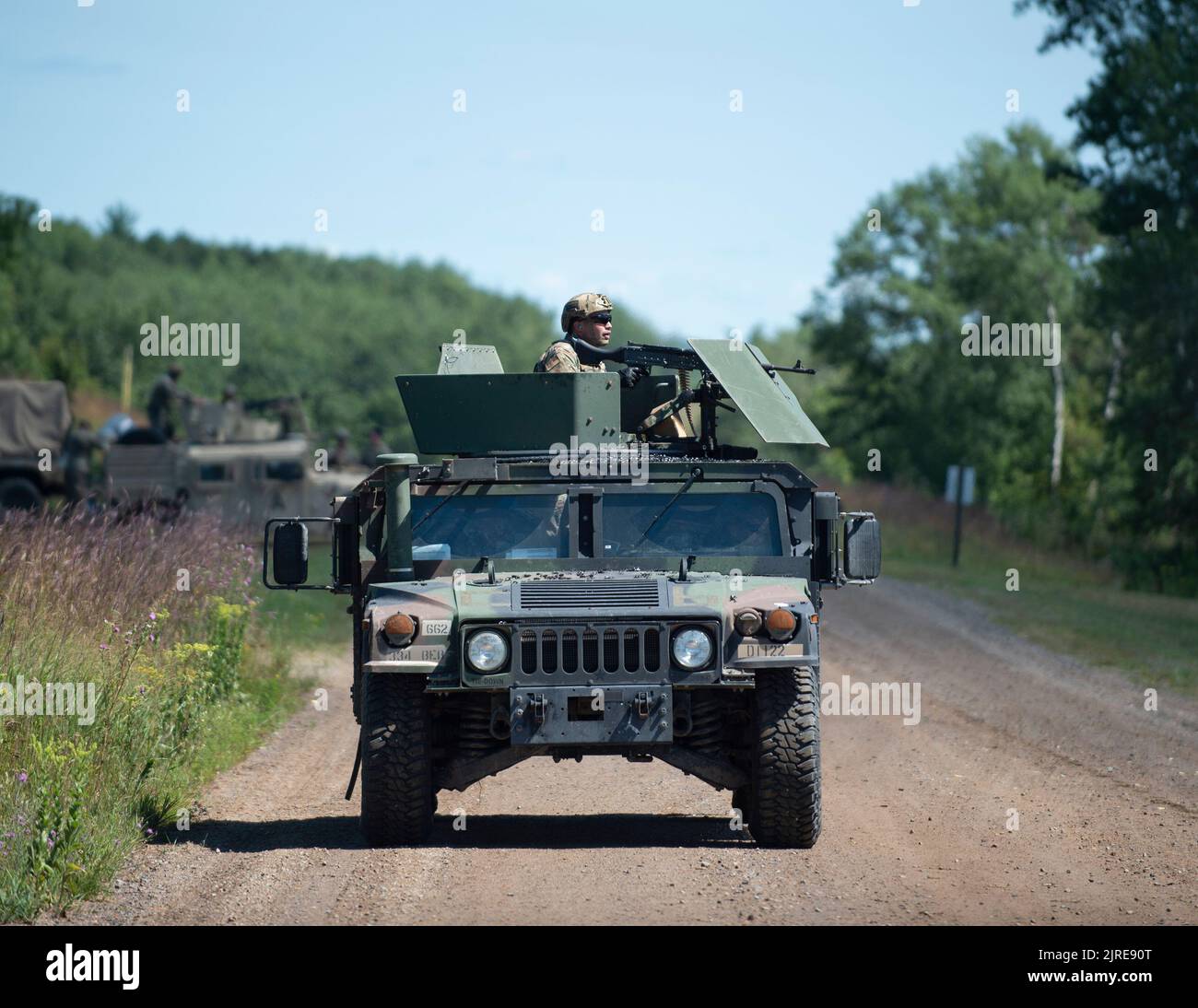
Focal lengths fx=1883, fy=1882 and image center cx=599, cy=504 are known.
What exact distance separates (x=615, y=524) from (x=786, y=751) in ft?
4.96

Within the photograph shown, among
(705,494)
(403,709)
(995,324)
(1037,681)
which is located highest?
(995,324)

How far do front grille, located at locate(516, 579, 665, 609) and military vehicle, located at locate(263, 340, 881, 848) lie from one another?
1 cm

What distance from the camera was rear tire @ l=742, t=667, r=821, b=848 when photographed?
8414mm

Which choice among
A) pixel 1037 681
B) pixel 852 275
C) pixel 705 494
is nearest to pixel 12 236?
pixel 852 275

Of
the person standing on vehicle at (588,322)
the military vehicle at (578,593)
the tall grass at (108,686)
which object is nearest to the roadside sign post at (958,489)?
the tall grass at (108,686)

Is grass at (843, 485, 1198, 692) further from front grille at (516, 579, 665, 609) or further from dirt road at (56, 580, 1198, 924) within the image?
front grille at (516, 579, 665, 609)

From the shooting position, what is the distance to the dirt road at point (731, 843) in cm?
732

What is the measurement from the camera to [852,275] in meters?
64.1

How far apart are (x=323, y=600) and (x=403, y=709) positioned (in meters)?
14.7

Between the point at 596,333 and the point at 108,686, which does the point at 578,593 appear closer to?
the point at 108,686

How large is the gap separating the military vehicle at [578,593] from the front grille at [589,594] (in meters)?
0.01

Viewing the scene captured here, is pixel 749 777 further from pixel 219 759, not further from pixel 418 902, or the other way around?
pixel 219 759

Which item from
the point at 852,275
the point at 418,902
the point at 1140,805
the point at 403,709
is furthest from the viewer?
the point at 852,275

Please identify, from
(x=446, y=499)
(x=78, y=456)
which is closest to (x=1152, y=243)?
(x=78, y=456)
